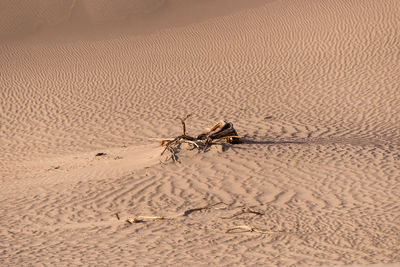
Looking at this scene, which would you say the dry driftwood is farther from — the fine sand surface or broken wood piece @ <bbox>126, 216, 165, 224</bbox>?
broken wood piece @ <bbox>126, 216, 165, 224</bbox>

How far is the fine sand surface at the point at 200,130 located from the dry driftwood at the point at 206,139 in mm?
253

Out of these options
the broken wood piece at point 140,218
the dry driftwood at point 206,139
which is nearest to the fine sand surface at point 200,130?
the broken wood piece at point 140,218

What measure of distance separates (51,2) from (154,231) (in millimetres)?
26146

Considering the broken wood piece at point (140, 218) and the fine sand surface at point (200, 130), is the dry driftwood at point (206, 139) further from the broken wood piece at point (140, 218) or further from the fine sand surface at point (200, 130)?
the broken wood piece at point (140, 218)

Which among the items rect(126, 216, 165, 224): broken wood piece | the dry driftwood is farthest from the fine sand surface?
the dry driftwood

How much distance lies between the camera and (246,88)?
723 inches

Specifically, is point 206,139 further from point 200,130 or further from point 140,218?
point 200,130

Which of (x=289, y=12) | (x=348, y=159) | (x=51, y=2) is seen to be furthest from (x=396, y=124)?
(x=51, y=2)

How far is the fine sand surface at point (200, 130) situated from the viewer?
7.31 m

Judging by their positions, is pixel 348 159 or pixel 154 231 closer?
pixel 154 231

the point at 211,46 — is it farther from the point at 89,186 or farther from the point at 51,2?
the point at 89,186

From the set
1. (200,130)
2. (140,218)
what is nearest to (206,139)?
(140,218)

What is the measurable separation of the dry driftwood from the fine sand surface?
0.25 metres

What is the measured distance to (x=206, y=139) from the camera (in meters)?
10.8
